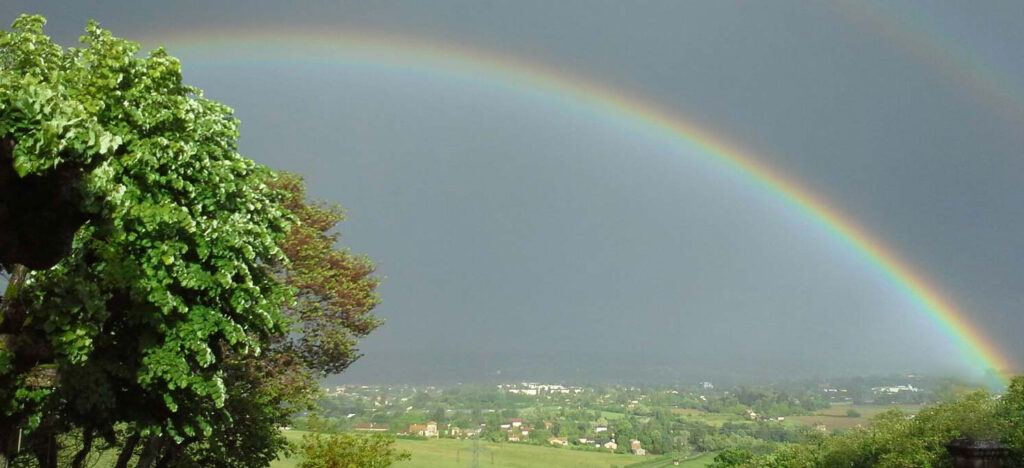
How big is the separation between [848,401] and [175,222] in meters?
105

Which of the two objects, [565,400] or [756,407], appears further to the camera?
[565,400]

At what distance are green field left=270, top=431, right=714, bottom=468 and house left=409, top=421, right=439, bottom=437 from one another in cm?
75

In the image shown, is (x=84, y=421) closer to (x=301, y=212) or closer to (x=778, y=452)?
(x=301, y=212)

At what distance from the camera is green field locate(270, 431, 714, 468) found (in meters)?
58.9

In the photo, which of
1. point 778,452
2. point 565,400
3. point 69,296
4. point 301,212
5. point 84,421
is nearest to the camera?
point 69,296

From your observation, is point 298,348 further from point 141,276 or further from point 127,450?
point 141,276

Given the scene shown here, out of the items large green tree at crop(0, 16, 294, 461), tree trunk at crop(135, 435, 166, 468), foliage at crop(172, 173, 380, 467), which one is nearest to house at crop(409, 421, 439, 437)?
foliage at crop(172, 173, 380, 467)

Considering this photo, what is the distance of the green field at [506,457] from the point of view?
5890 centimetres

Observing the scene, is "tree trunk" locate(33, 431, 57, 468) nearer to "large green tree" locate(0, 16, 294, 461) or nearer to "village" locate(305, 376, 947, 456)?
"large green tree" locate(0, 16, 294, 461)

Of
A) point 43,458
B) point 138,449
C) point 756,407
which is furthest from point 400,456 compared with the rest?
point 756,407

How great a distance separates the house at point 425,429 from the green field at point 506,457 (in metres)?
0.75

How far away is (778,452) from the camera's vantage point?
6350 centimetres

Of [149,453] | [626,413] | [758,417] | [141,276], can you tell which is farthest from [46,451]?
[626,413]

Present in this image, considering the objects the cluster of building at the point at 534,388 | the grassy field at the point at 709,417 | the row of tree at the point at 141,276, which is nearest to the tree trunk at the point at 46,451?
the row of tree at the point at 141,276
